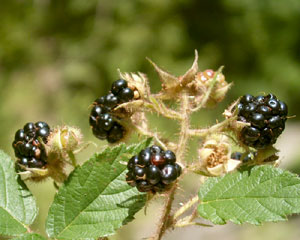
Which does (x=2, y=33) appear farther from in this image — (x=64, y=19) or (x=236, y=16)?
(x=236, y=16)

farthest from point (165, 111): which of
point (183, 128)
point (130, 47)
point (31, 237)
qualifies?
point (130, 47)

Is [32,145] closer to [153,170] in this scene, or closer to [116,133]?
[116,133]

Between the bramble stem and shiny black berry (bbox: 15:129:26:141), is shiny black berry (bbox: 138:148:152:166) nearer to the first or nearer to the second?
the bramble stem

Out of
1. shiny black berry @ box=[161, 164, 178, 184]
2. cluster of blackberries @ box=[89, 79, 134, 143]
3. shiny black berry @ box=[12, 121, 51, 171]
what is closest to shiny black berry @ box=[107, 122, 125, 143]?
cluster of blackberries @ box=[89, 79, 134, 143]

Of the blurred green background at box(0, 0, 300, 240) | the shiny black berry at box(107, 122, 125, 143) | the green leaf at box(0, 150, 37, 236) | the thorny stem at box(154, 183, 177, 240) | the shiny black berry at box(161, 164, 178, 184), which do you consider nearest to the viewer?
the shiny black berry at box(161, 164, 178, 184)

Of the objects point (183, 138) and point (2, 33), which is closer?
point (183, 138)

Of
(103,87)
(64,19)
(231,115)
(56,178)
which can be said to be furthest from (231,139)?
(64,19)

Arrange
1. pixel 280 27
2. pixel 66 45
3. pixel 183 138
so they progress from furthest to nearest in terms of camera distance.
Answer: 1. pixel 66 45
2. pixel 280 27
3. pixel 183 138
